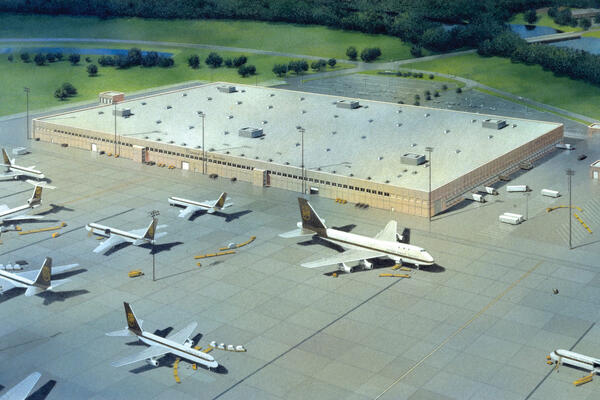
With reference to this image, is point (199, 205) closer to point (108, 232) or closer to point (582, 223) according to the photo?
point (108, 232)

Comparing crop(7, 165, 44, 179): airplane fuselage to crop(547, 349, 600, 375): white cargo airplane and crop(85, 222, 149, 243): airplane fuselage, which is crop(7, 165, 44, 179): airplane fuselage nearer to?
crop(85, 222, 149, 243): airplane fuselage

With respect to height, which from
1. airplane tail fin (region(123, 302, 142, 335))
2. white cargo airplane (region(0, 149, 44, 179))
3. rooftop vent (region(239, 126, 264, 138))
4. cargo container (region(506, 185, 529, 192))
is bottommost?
airplane tail fin (region(123, 302, 142, 335))

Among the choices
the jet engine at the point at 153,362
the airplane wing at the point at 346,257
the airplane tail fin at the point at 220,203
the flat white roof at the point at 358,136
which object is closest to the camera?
the jet engine at the point at 153,362

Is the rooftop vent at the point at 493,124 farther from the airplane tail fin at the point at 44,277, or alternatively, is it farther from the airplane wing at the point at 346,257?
the airplane tail fin at the point at 44,277

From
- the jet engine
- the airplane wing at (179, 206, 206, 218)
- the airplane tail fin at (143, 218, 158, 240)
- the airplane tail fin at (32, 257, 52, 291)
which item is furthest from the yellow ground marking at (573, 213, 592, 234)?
the airplane tail fin at (32, 257, 52, 291)

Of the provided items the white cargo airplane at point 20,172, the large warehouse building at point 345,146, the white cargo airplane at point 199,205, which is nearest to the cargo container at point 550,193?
the large warehouse building at point 345,146

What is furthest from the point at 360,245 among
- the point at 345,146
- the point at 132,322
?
the point at 345,146

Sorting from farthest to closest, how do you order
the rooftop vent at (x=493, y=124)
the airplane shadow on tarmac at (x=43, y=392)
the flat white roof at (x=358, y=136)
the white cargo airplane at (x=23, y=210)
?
the rooftop vent at (x=493, y=124) → the flat white roof at (x=358, y=136) → the white cargo airplane at (x=23, y=210) → the airplane shadow on tarmac at (x=43, y=392)

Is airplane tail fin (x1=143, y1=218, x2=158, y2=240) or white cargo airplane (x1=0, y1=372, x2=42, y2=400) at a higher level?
airplane tail fin (x1=143, y1=218, x2=158, y2=240)
